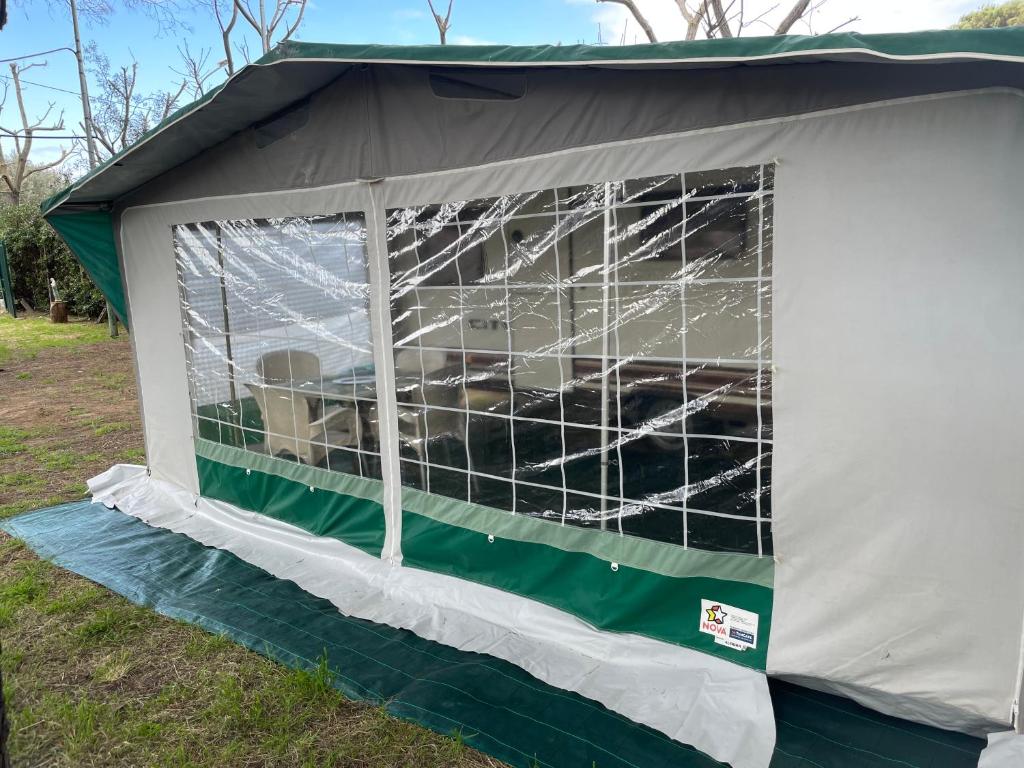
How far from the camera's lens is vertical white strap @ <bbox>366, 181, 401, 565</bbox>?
10.4 feet

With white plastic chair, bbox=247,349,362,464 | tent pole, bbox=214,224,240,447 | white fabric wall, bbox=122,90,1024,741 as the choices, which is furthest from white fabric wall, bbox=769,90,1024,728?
tent pole, bbox=214,224,240,447

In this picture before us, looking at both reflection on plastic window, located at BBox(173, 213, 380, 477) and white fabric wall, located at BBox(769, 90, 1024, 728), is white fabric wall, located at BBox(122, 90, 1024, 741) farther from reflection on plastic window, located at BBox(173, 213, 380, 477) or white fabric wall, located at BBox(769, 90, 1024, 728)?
reflection on plastic window, located at BBox(173, 213, 380, 477)

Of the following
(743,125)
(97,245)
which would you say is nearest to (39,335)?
(97,245)

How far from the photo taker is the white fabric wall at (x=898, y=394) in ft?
6.39

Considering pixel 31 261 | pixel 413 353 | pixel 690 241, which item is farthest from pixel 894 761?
pixel 31 261

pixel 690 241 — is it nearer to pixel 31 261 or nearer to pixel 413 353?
pixel 413 353

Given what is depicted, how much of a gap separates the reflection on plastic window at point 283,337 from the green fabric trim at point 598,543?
0.48 meters

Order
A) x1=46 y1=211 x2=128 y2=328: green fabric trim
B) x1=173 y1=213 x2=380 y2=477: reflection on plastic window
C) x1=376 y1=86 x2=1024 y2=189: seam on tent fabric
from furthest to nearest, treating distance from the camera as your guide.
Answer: x1=46 y1=211 x2=128 y2=328: green fabric trim
x1=173 y1=213 x2=380 y2=477: reflection on plastic window
x1=376 y1=86 x2=1024 y2=189: seam on tent fabric

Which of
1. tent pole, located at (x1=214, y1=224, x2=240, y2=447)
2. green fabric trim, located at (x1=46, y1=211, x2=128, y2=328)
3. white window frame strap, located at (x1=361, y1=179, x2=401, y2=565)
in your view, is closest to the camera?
white window frame strap, located at (x1=361, y1=179, x2=401, y2=565)

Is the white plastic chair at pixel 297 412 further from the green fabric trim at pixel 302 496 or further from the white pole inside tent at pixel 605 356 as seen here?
the white pole inside tent at pixel 605 356

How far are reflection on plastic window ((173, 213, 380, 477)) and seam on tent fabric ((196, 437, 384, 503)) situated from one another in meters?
0.04

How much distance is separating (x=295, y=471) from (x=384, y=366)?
931 mm

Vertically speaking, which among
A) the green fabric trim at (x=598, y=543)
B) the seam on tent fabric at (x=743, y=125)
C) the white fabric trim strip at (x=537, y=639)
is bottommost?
the white fabric trim strip at (x=537, y=639)

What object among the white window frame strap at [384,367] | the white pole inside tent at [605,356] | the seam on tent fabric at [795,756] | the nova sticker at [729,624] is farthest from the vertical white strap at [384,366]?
the seam on tent fabric at [795,756]
